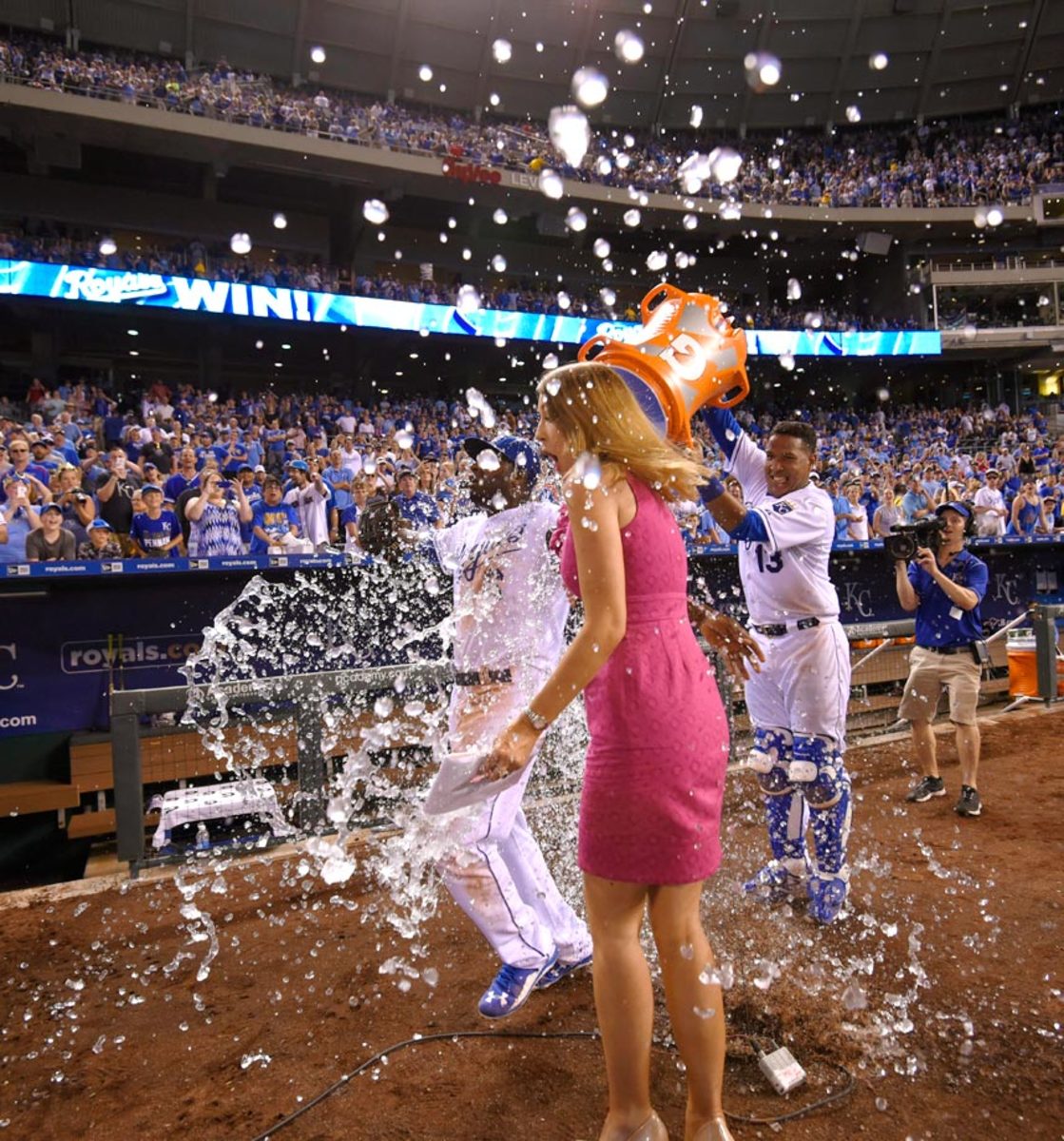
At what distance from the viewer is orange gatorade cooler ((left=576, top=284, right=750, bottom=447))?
10.2 feet

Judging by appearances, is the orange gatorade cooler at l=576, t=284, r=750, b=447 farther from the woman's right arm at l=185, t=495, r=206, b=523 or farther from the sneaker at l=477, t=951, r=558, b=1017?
the woman's right arm at l=185, t=495, r=206, b=523

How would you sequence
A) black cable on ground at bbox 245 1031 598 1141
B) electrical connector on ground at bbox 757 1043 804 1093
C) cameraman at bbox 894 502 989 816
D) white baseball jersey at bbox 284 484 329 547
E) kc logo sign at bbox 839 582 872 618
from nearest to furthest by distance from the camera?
1. electrical connector on ground at bbox 757 1043 804 1093
2. black cable on ground at bbox 245 1031 598 1141
3. cameraman at bbox 894 502 989 816
4. white baseball jersey at bbox 284 484 329 547
5. kc logo sign at bbox 839 582 872 618

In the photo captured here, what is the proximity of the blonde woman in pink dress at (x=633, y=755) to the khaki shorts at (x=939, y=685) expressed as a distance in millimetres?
4103

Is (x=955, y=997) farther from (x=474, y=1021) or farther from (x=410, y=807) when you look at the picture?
(x=410, y=807)

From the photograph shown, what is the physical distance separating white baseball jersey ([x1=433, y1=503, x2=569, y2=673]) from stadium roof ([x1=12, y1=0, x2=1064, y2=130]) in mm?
28811

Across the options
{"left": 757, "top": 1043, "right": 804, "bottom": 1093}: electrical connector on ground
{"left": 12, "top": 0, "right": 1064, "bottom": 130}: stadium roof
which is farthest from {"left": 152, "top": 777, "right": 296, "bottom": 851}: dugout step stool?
{"left": 12, "top": 0, "right": 1064, "bottom": 130}: stadium roof

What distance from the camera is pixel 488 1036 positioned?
9.42 feet

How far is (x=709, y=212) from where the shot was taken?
2675cm

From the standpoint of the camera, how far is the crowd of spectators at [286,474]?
824cm

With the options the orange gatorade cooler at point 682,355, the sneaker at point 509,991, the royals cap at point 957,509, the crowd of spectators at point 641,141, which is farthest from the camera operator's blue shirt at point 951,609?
the crowd of spectators at point 641,141

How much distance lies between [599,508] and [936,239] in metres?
36.1

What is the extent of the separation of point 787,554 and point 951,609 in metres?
2.45

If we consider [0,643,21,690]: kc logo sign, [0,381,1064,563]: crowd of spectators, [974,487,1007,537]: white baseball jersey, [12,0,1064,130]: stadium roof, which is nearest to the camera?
[0,643,21,690]: kc logo sign

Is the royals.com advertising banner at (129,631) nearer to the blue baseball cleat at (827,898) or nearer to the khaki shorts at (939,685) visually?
the khaki shorts at (939,685)
